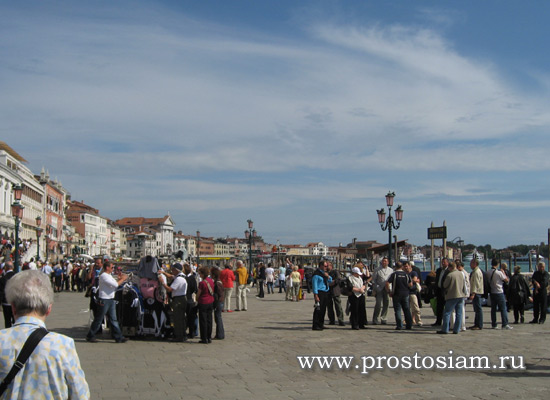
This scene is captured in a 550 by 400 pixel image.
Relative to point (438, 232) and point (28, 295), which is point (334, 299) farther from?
point (438, 232)

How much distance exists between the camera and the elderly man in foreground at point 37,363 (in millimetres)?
3129

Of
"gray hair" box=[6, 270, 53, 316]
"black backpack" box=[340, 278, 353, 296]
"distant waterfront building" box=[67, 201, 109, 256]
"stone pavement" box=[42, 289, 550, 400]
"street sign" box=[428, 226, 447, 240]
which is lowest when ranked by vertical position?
"stone pavement" box=[42, 289, 550, 400]

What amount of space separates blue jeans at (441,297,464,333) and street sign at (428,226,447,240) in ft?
47.9

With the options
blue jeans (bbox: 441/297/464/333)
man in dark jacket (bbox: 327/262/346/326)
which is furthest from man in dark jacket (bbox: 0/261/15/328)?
blue jeans (bbox: 441/297/464/333)

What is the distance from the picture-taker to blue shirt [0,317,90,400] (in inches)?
123

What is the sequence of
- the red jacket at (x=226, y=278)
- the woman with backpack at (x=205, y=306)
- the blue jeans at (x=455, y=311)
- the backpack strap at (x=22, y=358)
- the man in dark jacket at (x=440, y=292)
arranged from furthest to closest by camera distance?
the red jacket at (x=226, y=278) → the man in dark jacket at (x=440, y=292) → the blue jeans at (x=455, y=311) → the woman with backpack at (x=205, y=306) → the backpack strap at (x=22, y=358)

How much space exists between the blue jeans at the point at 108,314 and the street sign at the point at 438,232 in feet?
61.7

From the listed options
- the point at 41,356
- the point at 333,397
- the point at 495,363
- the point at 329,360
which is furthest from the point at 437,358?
the point at 41,356

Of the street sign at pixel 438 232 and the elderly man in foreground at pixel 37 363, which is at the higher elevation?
the street sign at pixel 438 232

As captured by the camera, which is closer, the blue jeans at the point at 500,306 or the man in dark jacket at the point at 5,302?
the man in dark jacket at the point at 5,302

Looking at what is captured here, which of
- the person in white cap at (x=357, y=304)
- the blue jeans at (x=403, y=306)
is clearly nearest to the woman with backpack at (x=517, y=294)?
the blue jeans at (x=403, y=306)

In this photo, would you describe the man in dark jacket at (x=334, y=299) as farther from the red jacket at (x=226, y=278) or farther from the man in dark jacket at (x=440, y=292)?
the red jacket at (x=226, y=278)

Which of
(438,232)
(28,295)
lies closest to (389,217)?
(438,232)

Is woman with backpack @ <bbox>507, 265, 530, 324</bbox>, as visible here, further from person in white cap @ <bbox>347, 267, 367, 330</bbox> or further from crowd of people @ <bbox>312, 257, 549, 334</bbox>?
person in white cap @ <bbox>347, 267, 367, 330</bbox>
